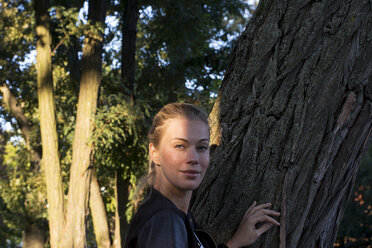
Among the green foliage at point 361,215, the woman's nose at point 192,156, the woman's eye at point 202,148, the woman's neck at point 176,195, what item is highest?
Answer: the woman's eye at point 202,148

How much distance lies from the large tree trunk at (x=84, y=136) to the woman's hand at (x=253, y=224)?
799cm

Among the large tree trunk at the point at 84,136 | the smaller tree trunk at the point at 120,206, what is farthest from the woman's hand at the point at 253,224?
the smaller tree trunk at the point at 120,206

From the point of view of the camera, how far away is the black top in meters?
1.75

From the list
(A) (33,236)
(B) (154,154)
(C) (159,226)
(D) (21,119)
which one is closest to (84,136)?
(D) (21,119)

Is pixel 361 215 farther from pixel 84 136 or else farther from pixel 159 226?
pixel 159 226

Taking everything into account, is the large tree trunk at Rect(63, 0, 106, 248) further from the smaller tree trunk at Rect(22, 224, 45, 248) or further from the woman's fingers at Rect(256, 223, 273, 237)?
the woman's fingers at Rect(256, 223, 273, 237)

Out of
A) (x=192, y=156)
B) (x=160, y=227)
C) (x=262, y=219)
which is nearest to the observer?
(x=160, y=227)

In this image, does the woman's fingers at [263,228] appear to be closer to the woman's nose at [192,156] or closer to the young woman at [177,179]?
Result: the young woman at [177,179]

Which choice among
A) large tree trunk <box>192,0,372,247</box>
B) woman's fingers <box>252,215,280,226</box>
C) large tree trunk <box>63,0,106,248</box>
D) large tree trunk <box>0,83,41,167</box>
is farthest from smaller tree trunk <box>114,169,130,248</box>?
woman's fingers <box>252,215,280,226</box>

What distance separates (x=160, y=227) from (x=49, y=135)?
878 centimetres

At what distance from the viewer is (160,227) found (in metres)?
1.78

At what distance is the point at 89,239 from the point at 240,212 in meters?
17.9

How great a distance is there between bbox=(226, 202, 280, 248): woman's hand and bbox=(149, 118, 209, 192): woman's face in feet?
1.33

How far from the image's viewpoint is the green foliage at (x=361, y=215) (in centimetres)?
1977
